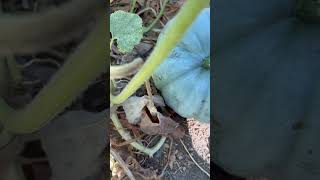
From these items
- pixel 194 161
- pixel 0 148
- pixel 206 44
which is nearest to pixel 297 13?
pixel 0 148

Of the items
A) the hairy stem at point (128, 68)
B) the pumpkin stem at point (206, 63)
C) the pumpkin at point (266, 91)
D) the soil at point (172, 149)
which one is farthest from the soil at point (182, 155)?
the hairy stem at point (128, 68)

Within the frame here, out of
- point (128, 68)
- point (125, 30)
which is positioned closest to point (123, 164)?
point (125, 30)

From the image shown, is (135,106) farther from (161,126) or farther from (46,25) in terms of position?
(46,25)

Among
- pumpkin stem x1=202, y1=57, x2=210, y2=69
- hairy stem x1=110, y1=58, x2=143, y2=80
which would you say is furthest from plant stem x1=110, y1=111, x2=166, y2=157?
Answer: hairy stem x1=110, y1=58, x2=143, y2=80

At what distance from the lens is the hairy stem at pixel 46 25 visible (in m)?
0.43

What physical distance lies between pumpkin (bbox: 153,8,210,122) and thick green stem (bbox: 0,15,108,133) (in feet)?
2.08

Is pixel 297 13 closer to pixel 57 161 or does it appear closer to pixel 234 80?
pixel 234 80

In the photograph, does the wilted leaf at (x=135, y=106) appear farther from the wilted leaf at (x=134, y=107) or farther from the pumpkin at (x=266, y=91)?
the pumpkin at (x=266, y=91)

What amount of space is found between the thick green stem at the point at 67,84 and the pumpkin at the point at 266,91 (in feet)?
0.59

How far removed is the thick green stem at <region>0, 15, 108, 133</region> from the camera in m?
0.45

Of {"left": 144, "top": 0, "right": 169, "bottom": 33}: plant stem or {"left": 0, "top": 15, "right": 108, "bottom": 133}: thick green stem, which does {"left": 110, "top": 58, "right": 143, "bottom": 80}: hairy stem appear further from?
{"left": 144, "top": 0, "right": 169, "bottom": 33}: plant stem

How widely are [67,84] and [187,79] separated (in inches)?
28.9

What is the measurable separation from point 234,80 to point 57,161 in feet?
0.87

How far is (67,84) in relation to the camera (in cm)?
48
